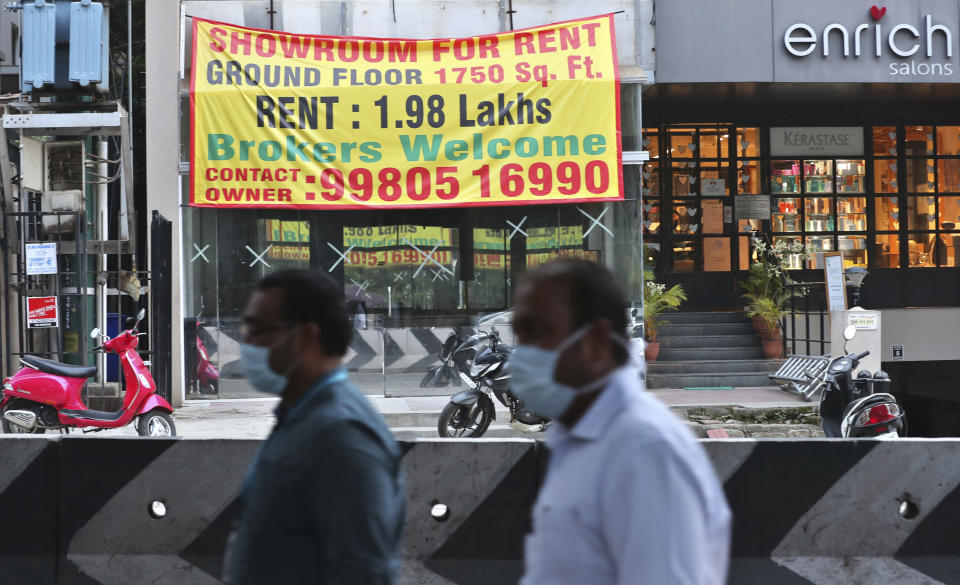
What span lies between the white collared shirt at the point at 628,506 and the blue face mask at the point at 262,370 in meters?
0.85

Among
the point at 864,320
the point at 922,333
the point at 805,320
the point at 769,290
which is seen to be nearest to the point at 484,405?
the point at 864,320

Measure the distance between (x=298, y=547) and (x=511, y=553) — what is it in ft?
10.5

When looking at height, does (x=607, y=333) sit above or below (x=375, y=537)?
above

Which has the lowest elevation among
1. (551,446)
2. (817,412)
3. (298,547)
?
(817,412)

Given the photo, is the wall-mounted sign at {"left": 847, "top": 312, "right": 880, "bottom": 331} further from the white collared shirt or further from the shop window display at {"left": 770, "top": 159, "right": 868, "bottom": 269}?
the white collared shirt

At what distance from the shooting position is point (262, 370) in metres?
2.52

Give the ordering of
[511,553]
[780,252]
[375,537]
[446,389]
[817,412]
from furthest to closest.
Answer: [780,252] < [446,389] < [817,412] < [511,553] < [375,537]

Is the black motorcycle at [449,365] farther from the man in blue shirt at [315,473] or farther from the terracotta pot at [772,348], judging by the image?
the man in blue shirt at [315,473]

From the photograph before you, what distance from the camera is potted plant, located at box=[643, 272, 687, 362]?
1505 centimetres

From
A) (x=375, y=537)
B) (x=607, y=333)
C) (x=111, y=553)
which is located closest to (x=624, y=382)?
(x=607, y=333)

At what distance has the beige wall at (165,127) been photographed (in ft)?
47.0

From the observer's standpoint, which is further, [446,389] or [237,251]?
[237,251]

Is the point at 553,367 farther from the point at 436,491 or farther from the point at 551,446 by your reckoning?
the point at 436,491

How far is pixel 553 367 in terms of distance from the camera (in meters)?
1.95
